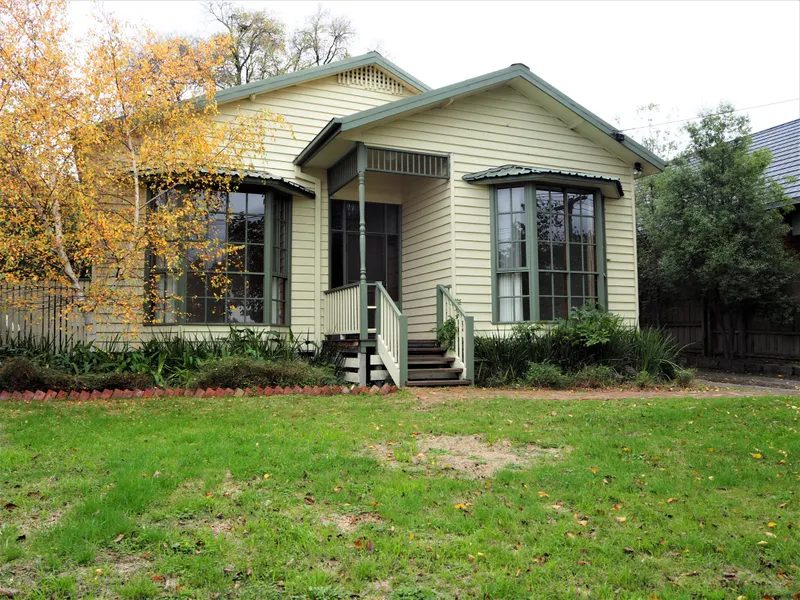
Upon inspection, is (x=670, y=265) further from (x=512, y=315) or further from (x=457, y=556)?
(x=457, y=556)

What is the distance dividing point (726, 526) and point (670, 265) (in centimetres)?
1285

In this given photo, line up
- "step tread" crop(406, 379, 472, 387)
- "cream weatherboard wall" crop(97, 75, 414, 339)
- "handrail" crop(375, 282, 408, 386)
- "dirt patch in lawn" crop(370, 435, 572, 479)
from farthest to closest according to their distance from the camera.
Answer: "cream weatherboard wall" crop(97, 75, 414, 339), "step tread" crop(406, 379, 472, 387), "handrail" crop(375, 282, 408, 386), "dirt patch in lawn" crop(370, 435, 572, 479)

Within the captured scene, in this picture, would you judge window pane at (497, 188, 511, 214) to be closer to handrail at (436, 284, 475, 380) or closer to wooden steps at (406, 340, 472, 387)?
handrail at (436, 284, 475, 380)

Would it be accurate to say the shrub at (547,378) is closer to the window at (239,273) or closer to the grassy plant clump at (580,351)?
the grassy plant clump at (580,351)

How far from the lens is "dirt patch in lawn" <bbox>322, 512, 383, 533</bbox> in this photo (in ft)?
13.2

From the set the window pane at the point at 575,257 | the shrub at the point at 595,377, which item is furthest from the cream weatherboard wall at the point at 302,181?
the shrub at the point at 595,377

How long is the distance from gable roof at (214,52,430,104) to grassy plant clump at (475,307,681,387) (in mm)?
5878

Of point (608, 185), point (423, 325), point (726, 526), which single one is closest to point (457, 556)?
point (726, 526)

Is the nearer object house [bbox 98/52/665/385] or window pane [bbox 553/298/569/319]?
house [bbox 98/52/665/385]

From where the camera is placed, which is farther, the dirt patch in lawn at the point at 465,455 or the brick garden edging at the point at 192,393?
the brick garden edging at the point at 192,393

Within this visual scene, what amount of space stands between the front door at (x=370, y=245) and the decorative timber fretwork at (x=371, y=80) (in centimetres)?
242

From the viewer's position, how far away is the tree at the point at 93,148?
28.8ft

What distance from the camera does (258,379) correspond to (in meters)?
9.59

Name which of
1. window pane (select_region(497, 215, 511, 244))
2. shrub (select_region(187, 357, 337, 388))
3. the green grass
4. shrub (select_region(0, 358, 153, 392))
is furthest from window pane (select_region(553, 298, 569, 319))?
shrub (select_region(0, 358, 153, 392))
